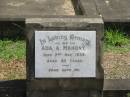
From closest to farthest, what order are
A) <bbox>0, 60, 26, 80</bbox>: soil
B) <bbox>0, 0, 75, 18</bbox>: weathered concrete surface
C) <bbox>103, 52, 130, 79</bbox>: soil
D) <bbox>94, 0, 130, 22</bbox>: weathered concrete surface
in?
<bbox>0, 60, 26, 80</bbox>: soil → <bbox>103, 52, 130, 79</bbox>: soil → <bbox>94, 0, 130, 22</bbox>: weathered concrete surface → <bbox>0, 0, 75, 18</bbox>: weathered concrete surface

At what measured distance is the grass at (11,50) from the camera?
684cm

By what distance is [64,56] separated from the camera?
5355 millimetres

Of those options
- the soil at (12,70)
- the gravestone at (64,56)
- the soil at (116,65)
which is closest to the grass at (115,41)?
the soil at (116,65)

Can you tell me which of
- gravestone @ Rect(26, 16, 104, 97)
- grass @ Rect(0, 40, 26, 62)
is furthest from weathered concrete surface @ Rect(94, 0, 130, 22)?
gravestone @ Rect(26, 16, 104, 97)

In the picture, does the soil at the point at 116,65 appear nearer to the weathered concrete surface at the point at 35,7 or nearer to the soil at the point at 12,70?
the soil at the point at 12,70

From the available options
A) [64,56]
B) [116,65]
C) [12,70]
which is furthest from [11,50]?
[64,56]

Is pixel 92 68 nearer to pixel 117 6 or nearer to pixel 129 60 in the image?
pixel 129 60

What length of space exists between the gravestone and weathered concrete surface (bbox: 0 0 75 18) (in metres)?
2.63

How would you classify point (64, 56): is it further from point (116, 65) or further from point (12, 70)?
point (116, 65)

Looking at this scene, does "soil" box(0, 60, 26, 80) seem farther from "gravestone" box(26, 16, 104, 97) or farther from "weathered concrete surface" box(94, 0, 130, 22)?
"weathered concrete surface" box(94, 0, 130, 22)

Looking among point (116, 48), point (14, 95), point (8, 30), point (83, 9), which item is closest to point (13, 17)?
point (8, 30)

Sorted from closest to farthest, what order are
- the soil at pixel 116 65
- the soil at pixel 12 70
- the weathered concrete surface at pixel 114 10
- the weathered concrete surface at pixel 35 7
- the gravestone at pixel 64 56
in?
the gravestone at pixel 64 56, the soil at pixel 12 70, the soil at pixel 116 65, the weathered concrete surface at pixel 114 10, the weathered concrete surface at pixel 35 7

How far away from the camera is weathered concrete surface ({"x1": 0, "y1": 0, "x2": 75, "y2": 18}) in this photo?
26.6ft

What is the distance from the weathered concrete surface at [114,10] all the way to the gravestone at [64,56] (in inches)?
89.0
